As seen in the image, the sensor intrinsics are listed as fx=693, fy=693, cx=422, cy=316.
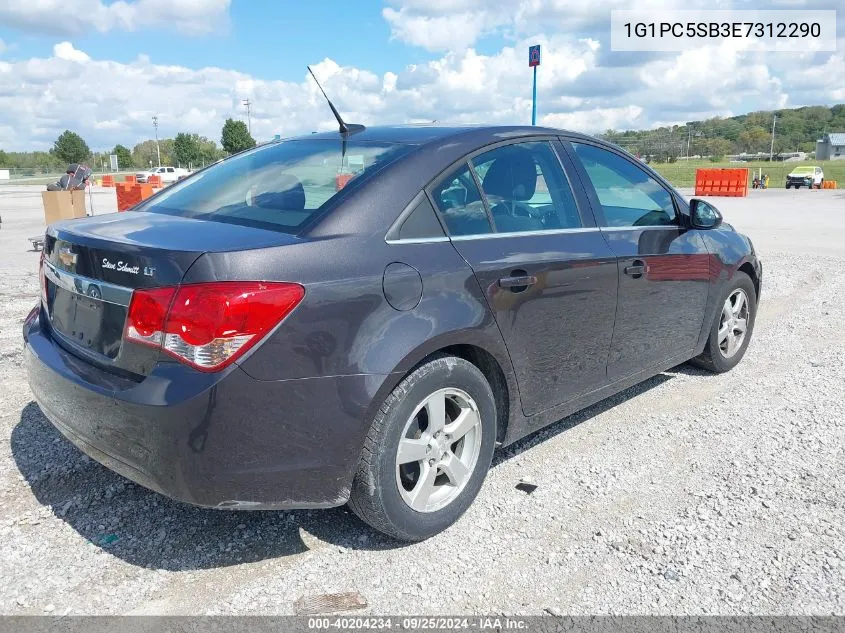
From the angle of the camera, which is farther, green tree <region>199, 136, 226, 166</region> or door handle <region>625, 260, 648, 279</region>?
green tree <region>199, 136, 226, 166</region>

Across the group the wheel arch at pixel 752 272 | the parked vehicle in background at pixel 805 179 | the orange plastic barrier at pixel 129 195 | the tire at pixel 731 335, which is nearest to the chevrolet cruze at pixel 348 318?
the tire at pixel 731 335

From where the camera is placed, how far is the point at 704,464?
144 inches

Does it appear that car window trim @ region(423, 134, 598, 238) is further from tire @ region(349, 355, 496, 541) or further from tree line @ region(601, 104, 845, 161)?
tree line @ region(601, 104, 845, 161)

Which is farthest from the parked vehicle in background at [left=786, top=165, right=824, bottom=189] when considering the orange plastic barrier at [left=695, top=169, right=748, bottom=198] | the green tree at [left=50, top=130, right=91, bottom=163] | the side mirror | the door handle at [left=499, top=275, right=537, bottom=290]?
the green tree at [left=50, top=130, right=91, bottom=163]

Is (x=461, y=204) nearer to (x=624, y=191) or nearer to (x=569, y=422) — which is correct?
(x=624, y=191)

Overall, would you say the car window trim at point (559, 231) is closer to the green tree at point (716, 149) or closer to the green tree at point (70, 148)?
the green tree at point (70, 148)

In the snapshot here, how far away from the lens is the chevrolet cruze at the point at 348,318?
2.31 metres

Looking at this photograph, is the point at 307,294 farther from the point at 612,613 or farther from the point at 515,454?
the point at 515,454

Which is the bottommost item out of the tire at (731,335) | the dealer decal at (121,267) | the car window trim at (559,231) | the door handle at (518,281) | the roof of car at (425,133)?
the tire at (731,335)

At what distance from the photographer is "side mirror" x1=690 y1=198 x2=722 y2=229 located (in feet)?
14.1

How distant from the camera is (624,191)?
13.4 feet

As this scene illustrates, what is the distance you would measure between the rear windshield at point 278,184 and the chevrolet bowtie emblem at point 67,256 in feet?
1.54

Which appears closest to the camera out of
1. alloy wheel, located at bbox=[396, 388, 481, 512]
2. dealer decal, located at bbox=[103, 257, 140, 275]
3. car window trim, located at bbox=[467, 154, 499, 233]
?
dealer decal, located at bbox=[103, 257, 140, 275]

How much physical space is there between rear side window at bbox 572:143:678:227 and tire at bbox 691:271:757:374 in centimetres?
94
